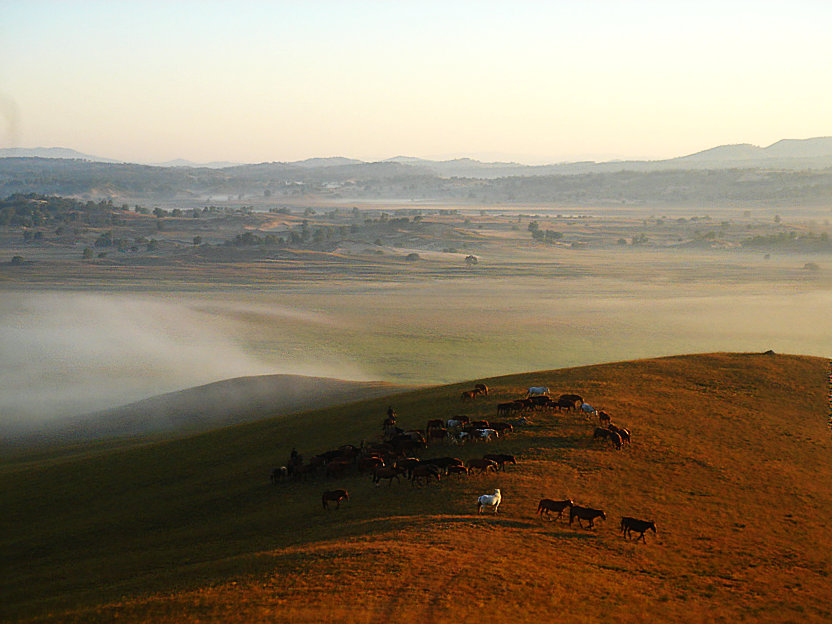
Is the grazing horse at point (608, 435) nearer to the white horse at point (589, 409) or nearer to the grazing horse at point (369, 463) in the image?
the white horse at point (589, 409)

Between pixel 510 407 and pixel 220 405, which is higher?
pixel 510 407

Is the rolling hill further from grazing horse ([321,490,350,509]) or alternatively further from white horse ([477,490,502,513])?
white horse ([477,490,502,513])

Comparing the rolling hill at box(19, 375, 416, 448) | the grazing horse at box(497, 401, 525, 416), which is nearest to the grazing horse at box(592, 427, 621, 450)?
the grazing horse at box(497, 401, 525, 416)

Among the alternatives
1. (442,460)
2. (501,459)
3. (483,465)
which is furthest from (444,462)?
(501,459)

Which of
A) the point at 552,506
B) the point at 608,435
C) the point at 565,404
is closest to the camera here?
the point at 552,506

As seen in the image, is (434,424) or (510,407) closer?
(434,424)

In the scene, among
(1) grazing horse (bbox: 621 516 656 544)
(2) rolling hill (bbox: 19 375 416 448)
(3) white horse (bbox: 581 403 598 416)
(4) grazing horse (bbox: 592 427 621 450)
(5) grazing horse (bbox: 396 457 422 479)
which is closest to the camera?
(1) grazing horse (bbox: 621 516 656 544)

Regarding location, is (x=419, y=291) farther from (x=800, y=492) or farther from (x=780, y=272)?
(x=800, y=492)

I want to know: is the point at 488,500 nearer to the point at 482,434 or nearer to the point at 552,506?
the point at 552,506
